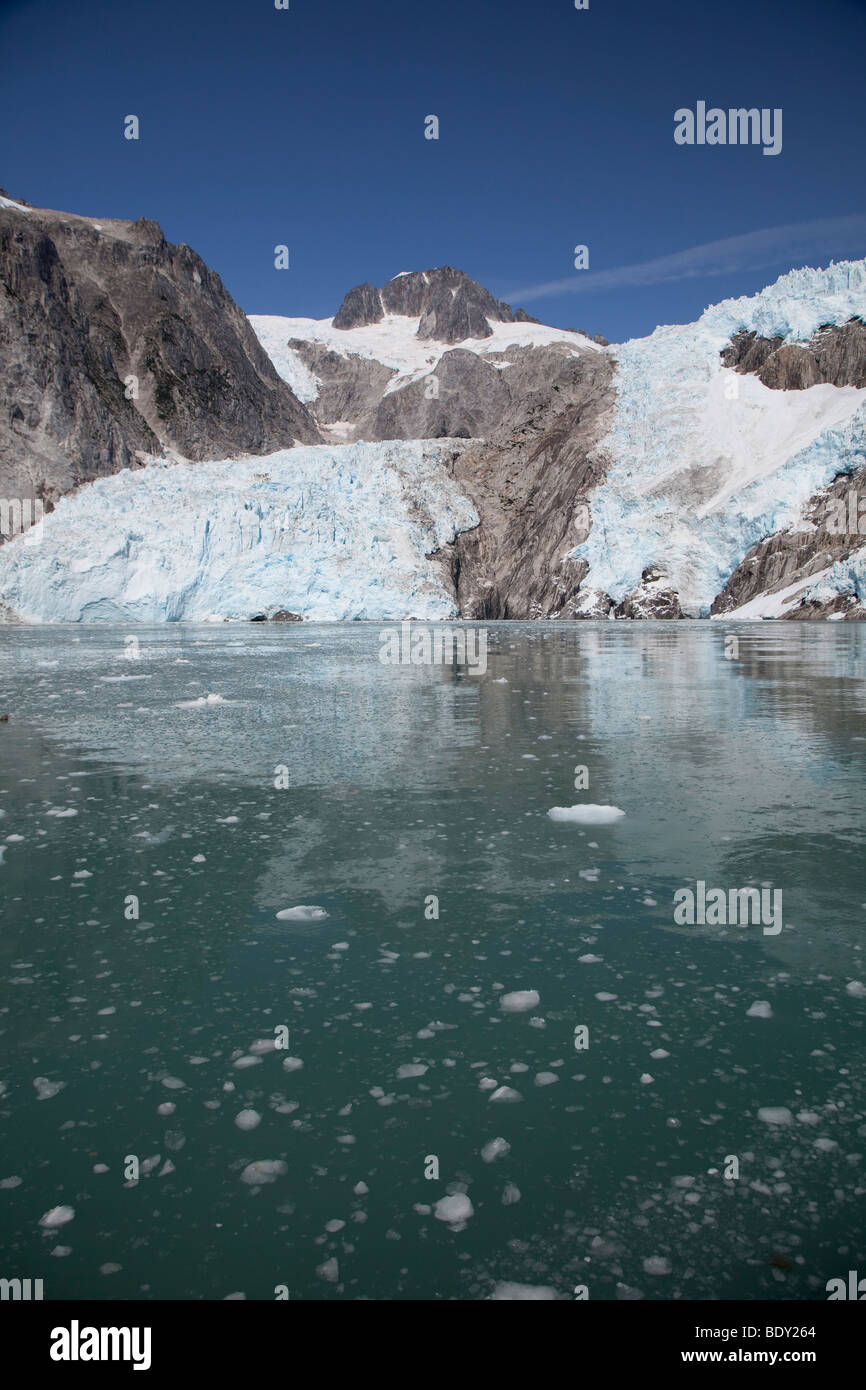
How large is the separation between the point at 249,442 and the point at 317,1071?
110 meters

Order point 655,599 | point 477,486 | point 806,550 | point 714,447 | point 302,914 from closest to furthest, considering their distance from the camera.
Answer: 1. point 302,914
2. point 806,550
3. point 655,599
4. point 714,447
5. point 477,486

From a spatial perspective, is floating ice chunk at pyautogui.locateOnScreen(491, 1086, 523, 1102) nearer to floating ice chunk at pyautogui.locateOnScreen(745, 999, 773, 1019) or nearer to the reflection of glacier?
floating ice chunk at pyautogui.locateOnScreen(745, 999, 773, 1019)

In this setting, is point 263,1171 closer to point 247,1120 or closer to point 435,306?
point 247,1120

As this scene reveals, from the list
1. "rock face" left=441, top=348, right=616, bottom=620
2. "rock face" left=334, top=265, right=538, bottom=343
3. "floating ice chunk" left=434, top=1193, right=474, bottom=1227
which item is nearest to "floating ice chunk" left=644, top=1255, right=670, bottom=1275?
"floating ice chunk" left=434, top=1193, right=474, bottom=1227

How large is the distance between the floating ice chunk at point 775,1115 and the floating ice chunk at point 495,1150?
0.87 meters

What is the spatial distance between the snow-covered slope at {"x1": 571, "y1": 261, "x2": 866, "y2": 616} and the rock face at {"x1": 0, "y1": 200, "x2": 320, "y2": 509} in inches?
1794

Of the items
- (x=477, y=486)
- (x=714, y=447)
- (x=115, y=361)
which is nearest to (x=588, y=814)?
(x=714, y=447)

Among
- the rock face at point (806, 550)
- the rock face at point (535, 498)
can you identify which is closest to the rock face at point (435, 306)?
the rock face at point (535, 498)

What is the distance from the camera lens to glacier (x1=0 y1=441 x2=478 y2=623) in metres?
49.5

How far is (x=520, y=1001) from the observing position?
3.71 m

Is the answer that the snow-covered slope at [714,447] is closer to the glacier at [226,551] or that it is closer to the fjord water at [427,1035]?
the glacier at [226,551]

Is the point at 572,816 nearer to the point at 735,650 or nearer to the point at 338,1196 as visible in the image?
the point at 338,1196

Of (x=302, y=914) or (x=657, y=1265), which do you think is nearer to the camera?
(x=657, y=1265)

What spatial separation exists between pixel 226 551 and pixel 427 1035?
51.6 m
